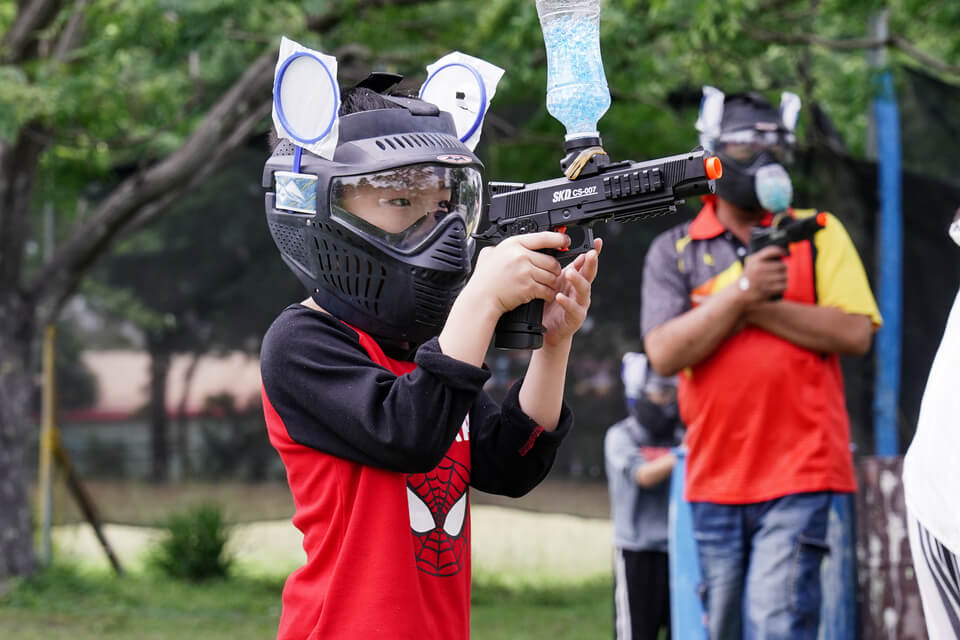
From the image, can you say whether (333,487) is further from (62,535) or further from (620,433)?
(62,535)

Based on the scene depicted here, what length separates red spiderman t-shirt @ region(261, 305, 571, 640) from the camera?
7.43 ft

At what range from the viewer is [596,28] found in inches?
97.3

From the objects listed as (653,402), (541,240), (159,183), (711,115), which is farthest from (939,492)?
(159,183)

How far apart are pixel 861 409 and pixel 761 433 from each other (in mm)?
2690

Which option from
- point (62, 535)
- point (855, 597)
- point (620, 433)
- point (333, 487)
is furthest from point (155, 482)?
point (333, 487)

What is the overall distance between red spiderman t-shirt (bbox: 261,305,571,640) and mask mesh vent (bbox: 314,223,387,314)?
0.08 metres

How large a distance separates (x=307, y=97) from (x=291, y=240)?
0.33 meters

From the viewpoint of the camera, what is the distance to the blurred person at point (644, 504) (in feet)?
18.9

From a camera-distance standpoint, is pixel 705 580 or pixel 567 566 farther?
pixel 567 566

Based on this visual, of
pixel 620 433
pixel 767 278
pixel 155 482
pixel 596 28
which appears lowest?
pixel 155 482

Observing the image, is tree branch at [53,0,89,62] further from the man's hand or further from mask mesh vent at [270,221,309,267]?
mask mesh vent at [270,221,309,267]

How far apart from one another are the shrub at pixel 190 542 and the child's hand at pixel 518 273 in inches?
277

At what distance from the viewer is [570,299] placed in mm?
2398

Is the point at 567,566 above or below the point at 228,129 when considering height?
below
